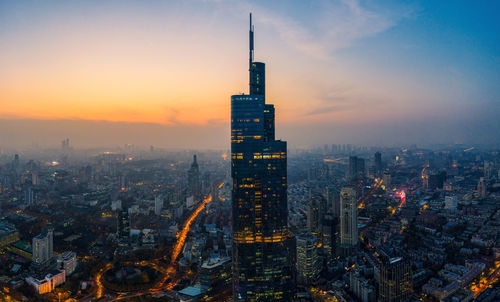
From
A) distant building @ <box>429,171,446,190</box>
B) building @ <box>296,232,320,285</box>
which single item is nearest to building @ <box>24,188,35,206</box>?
building @ <box>296,232,320,285</box>

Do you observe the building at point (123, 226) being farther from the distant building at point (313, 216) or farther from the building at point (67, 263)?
the distant building at point (313, 216)

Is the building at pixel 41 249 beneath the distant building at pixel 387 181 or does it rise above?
beneath

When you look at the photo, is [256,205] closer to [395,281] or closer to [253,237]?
[253,237]

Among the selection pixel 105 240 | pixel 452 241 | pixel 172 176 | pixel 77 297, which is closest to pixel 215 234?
pixel 105 240

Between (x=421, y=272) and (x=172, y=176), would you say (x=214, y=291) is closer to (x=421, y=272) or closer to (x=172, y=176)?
(x=421, y=272)

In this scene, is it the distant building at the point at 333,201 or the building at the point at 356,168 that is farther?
the building at the point at 356,168

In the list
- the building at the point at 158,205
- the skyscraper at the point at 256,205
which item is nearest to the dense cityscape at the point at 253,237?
the skyscraper at the point at 256,205

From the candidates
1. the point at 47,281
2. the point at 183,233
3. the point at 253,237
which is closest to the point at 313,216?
the point at 183,233

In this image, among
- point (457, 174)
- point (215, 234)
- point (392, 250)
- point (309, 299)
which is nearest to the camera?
point (309, 299)

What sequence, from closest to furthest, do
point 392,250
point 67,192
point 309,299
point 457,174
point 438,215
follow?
point 309,299, point 392,250, point 438,215, point 67,192, point 457,174
